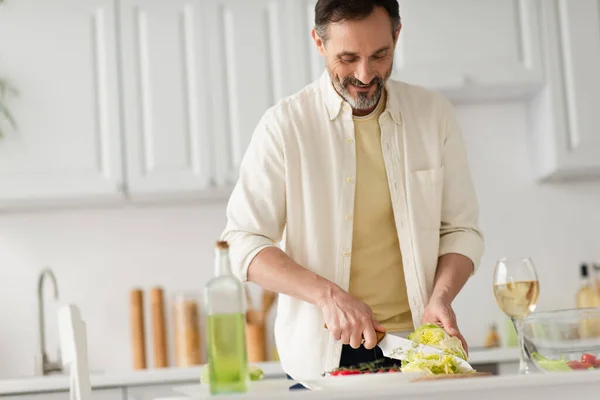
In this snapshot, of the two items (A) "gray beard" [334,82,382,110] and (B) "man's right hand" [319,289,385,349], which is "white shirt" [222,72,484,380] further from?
(B) "man's right hand" [319,289,385,349]

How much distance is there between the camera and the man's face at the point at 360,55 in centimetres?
198

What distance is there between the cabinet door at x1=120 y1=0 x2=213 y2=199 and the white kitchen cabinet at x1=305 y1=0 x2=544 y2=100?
44cm

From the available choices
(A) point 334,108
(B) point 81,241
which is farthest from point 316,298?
(B) point 81,241

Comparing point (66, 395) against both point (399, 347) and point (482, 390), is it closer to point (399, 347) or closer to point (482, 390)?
point (399, 347)

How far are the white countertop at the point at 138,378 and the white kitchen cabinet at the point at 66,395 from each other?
15mm

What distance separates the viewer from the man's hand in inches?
69.3

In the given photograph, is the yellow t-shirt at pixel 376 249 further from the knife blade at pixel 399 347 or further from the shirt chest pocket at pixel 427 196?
the knife blade at pixel 399 347

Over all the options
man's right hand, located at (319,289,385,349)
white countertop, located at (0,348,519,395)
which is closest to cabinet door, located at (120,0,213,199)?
white countertop, located at (0,348,519,395)

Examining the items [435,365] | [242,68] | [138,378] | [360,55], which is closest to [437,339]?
[435,365]

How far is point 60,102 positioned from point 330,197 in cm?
162

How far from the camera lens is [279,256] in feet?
6.37

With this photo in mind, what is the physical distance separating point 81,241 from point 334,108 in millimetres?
1816

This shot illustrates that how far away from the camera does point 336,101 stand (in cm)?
212

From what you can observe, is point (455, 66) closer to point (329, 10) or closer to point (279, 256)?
point (329, 10)
